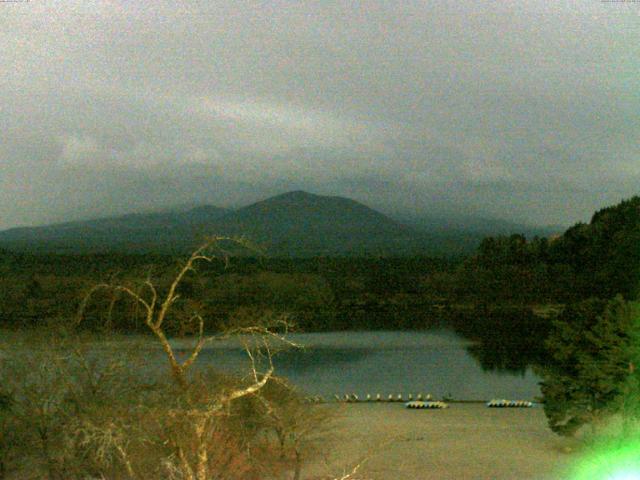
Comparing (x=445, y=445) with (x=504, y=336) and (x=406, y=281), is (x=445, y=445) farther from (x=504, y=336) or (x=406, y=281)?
(x=406, y=281)

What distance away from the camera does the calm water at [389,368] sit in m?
27.3

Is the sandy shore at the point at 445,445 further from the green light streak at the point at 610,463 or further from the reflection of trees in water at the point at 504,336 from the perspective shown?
the reflection of trees in water at the point at 504,336

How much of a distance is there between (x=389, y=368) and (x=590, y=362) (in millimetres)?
18261

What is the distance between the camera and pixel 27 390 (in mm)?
10797

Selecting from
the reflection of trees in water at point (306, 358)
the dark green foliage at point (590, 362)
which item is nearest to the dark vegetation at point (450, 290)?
the dark green foliage at point (590, 362)

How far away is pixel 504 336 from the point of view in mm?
44438

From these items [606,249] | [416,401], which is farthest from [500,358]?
[606,249]

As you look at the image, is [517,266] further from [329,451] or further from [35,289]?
[329,451]

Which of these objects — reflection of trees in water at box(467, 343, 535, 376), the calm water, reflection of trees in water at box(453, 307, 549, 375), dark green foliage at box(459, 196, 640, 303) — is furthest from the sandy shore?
dark green foliage at box(459, 196, 640, 303)

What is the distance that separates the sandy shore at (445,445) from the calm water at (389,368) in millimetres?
3659

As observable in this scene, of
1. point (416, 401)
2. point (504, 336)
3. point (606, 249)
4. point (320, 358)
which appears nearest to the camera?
point (416, 401)

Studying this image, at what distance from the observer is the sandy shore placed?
1355 centimetres

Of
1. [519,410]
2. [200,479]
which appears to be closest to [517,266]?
[519,410]

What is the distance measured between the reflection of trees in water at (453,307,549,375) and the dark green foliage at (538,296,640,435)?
411 inches
